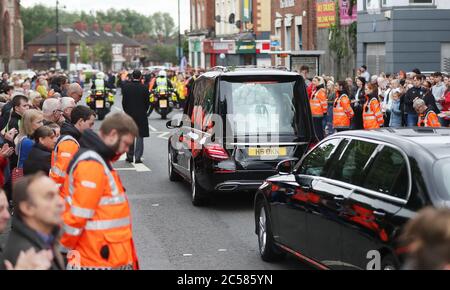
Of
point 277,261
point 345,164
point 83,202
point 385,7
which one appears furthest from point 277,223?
point 385,7

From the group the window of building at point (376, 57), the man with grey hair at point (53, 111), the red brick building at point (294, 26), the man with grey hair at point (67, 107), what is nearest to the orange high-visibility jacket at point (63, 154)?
the man with grey hair at point (67, 107)

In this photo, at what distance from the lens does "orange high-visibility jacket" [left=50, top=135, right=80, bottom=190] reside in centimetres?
812

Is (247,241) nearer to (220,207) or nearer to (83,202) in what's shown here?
(220,207)

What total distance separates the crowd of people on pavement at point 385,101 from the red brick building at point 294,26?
60.9 ft

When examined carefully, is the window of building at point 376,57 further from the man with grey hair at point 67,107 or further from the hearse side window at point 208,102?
the man with grey hair at point 67,107

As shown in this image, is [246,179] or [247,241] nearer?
[247,241]

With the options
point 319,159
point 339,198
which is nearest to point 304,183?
point 319,159

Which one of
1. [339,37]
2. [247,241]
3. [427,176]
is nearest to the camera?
[427,176]

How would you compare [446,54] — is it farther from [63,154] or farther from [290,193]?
[63,154]

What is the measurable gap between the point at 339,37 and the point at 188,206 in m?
27.1

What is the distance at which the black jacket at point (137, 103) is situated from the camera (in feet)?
65.4

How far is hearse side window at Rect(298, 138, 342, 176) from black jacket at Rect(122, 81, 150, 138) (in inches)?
428

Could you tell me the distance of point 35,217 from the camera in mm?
5012
